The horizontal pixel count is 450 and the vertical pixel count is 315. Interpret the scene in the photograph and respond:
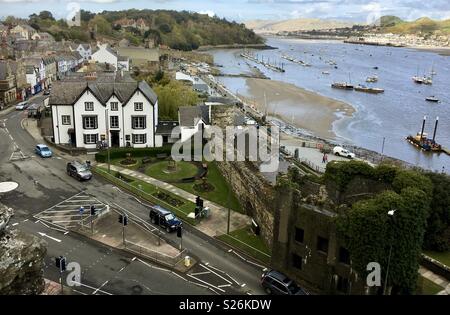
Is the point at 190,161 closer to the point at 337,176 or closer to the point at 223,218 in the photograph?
the point at 223,218

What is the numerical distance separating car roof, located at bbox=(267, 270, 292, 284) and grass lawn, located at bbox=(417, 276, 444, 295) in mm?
7888

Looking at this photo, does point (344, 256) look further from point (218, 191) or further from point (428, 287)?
point (218, 191)

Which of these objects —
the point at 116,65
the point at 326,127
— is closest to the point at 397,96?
the point at 326,127

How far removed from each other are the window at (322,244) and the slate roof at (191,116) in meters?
31.7

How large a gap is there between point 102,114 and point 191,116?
11.0 m

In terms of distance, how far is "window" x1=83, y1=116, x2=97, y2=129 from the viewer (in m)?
51.9

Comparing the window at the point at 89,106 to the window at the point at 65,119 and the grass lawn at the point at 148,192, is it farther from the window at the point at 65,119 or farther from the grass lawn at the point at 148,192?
the grass lawn at the point at 148,192

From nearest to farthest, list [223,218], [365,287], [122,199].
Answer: [365,287] → [223,218] → [122,199]

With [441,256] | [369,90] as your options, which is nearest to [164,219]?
[441,256]

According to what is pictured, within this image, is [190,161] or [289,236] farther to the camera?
[190,161]

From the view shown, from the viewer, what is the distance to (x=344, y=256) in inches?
995

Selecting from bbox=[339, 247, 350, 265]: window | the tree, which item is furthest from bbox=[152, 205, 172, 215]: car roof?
the tree

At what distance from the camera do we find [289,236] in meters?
27.7

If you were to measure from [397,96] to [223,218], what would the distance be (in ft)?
319
